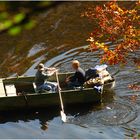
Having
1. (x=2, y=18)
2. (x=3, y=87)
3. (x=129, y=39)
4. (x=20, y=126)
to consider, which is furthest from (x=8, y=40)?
(x=2, y=18)

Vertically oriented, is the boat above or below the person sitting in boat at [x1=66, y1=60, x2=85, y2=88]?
below

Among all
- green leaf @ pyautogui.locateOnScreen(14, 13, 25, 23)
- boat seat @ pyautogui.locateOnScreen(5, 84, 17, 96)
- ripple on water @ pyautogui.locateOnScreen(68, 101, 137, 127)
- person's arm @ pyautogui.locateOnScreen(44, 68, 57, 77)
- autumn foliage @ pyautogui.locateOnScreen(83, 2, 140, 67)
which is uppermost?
green leaf @ pyautogui.locateOnScreen(14, 13, 25, 23)

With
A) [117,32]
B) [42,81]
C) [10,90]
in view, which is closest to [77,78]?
[42,81]

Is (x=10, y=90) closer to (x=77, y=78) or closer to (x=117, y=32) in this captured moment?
(x=77, y=78)

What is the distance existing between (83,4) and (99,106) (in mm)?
15084

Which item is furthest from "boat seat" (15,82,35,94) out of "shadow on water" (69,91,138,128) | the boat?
"shadow on water" (69,91,138,128)

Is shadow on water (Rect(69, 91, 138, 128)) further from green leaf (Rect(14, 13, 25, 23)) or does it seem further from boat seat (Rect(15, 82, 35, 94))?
green leaf (Rect(14, 13, 25, 23))

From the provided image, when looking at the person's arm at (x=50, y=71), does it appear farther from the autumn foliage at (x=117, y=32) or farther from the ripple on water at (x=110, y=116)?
the autumn foliage at (x=117, y=32)

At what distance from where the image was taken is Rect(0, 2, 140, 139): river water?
42.6ft

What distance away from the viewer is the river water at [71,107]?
13.0 meters

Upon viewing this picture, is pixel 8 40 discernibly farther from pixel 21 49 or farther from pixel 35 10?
pixel 35 10

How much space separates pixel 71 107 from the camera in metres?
14.7

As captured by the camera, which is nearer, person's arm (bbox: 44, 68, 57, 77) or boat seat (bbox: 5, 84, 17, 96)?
boat seat (bbox: 5, 84, 17, 96)

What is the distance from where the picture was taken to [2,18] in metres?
2.42
